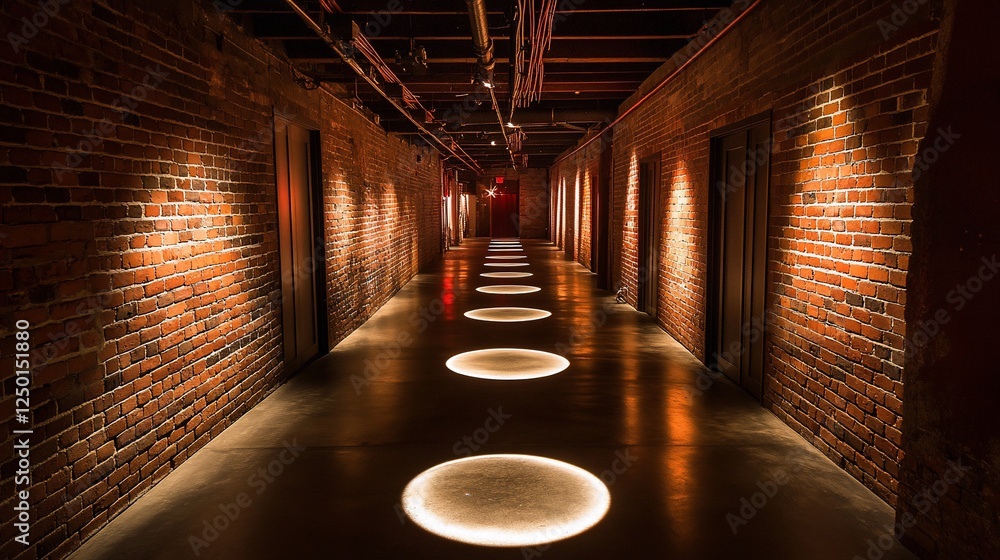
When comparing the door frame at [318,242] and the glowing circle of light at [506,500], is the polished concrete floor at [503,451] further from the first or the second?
the door frame at [318,242]

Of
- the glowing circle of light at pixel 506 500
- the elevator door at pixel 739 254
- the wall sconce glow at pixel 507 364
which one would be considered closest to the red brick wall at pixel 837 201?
the elevator door at pixel 739 254

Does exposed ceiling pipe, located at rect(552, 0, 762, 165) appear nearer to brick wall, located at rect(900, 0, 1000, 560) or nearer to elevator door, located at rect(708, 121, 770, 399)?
elevator door, located at rect(708, 121, 770, 399)

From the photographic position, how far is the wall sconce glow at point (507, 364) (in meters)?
5.12

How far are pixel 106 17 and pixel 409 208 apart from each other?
9053mm

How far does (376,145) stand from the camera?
28.6 ft

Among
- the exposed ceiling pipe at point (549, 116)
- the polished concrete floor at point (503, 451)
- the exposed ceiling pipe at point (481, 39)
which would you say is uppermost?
the exposed ceiling pipe at point (549, 116)

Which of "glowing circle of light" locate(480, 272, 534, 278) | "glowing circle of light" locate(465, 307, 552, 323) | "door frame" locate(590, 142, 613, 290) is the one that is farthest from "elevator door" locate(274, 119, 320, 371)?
"glowing circle of light" locate(480, 272, 534, 278)

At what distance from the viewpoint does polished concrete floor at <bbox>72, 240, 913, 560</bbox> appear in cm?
254

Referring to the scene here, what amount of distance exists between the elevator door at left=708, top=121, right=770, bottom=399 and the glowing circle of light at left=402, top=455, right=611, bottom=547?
2061 millimetres

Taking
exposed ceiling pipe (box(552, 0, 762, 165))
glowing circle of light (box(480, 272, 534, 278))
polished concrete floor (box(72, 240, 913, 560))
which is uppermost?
exposed ceiling pipe (box(552, 0, 762, 165))

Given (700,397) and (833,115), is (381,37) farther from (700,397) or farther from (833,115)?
(700,397)

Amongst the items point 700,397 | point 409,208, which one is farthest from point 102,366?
point 409,208

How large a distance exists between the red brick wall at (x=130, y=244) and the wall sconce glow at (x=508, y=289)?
17.5 ft

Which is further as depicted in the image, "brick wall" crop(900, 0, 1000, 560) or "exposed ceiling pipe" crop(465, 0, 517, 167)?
"exposed ceiling pipe" crop(465, 0, 517, 167)
